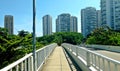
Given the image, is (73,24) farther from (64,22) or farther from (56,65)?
(56,65)

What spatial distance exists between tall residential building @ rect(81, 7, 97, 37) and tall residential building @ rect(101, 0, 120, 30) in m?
26.0

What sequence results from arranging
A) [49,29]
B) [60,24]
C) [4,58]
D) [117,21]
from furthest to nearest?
[60,24] → [49,29] → [117,21] → [4,58]

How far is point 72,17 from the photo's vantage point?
180250 mm

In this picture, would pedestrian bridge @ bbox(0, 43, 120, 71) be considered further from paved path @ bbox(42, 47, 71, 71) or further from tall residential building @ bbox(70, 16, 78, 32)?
tall residential building @ bbox(70, 16, 78, 32)

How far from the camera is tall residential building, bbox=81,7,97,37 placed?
6481 inches

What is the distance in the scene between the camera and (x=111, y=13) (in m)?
133

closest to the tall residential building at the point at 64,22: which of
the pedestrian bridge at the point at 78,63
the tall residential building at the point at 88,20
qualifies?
the tall residential building at the point at 88,20

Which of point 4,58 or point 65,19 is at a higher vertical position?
point 65,19

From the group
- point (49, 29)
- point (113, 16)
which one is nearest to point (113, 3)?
point (113, 16)

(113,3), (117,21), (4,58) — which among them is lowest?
(4,58)

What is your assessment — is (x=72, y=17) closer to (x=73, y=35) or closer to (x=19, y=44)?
(x=73, y=35)

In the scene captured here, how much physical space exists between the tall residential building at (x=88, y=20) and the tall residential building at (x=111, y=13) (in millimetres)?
26003

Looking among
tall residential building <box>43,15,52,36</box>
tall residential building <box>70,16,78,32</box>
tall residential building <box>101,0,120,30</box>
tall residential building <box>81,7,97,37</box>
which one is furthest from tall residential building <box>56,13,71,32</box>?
tall residential building <box>101,0,120,30</box>

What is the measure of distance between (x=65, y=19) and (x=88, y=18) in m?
17.3
